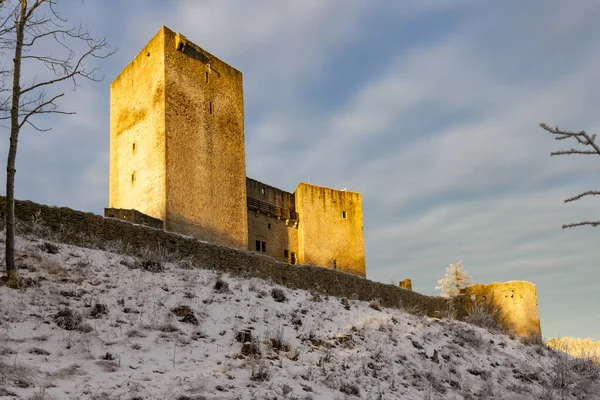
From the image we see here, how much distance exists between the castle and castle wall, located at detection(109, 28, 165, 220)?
46mm

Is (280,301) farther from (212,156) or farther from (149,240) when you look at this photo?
(212,156)

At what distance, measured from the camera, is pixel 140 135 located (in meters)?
26.6

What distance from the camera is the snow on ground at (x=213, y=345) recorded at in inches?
311

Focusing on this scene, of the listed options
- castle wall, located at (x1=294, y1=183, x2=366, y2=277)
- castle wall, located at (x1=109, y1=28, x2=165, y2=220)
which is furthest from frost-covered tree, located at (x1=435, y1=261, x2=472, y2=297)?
castle wall, located at (x1=109, y1=28, x2=165, y2=220)

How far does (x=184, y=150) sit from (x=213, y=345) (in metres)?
17.1

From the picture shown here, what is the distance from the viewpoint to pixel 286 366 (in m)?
9.66

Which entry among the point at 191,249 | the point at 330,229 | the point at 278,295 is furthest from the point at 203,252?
the point at 330,229

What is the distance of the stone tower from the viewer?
25.1m

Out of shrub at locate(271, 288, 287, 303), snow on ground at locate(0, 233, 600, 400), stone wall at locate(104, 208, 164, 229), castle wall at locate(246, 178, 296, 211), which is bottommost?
snow on ground at locate(0, 233, 600, 400)

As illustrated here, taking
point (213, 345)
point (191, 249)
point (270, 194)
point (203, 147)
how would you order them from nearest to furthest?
point (213, 345) → point (191, 249) → point (203, 147) → point (270, 194)

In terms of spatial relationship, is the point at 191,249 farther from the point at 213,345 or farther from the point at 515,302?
the point at 515,302

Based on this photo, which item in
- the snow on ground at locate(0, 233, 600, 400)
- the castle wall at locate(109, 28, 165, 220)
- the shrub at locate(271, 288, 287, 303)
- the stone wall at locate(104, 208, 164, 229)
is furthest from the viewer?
the castle wall at locate(109, 28, 165, 220)

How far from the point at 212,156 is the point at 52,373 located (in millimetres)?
20218

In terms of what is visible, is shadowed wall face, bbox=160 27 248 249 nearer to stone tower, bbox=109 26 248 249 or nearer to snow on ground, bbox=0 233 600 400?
stone tower, bbox=109 26 248 249
